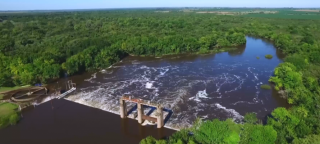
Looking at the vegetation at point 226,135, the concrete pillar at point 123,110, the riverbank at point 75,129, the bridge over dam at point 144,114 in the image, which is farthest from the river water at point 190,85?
the vegetation at point 226,135

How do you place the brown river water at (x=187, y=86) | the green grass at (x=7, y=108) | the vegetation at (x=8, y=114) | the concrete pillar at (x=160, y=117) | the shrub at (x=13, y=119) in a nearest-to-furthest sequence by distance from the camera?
the concrete pillar at (x=160, y=117)
the vegetation at (x=8, y=114)
the shrub at (x=13, y=119)
the brown river water at (x=187, y=86)
the green grass at (x=7, y=108)

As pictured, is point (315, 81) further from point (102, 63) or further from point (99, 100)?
point (102, 63)

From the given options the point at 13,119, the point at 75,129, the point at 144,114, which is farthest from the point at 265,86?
the point at 13,119

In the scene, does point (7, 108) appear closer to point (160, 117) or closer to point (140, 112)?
point (140, 112)

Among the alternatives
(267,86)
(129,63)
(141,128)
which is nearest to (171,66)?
(129,63)

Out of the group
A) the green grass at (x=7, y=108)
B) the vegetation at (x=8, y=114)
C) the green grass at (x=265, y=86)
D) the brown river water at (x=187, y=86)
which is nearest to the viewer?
the vegetation at (x=8, y=114)

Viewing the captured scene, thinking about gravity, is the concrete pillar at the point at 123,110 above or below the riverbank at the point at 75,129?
above

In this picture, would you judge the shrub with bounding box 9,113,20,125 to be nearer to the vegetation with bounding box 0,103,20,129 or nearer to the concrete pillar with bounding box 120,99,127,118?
the vegetation with bounding box 0,103,20,129

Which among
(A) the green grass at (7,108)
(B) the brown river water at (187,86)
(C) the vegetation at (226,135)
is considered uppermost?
(C) the vegetation at (226,135)

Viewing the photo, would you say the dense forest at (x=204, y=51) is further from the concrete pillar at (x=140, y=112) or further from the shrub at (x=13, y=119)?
the shrub at (x=13, y=119)

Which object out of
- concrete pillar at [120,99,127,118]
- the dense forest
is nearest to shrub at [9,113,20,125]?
the dense forest
